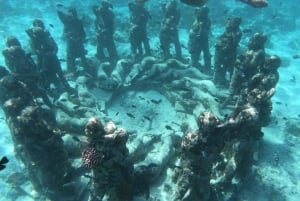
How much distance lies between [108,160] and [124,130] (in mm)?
776

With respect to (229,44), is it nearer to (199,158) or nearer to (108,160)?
(199,158)

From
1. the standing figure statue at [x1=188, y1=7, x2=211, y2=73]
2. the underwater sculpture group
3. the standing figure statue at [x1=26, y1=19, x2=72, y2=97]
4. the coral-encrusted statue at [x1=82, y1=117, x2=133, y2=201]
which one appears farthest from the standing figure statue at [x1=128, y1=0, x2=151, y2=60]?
the coral-encrusted statue at [x1=82, y1=117, x2=133, y2=201]

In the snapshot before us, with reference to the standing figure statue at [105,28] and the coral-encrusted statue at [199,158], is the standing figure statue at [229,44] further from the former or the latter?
the coral-encrusted statue at [199,158]

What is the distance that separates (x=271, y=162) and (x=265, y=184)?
4.27 feet

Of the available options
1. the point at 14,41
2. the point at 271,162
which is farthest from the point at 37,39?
the point at 271,162

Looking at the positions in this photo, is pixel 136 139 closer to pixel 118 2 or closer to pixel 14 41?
pixel 14 41

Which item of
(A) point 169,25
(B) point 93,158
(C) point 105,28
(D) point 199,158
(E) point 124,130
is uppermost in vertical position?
(E) point 124,130

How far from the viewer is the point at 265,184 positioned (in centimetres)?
1130

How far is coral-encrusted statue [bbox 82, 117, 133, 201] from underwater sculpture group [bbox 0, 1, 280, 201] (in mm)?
23

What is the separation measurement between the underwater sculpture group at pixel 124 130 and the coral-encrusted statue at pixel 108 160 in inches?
0.9

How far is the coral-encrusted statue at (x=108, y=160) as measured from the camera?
7.97 meters

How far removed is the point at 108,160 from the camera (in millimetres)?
8055

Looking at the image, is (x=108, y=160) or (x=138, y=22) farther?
(x=138, y=22)

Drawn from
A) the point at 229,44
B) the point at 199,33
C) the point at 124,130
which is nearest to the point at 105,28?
the point at 199,33
